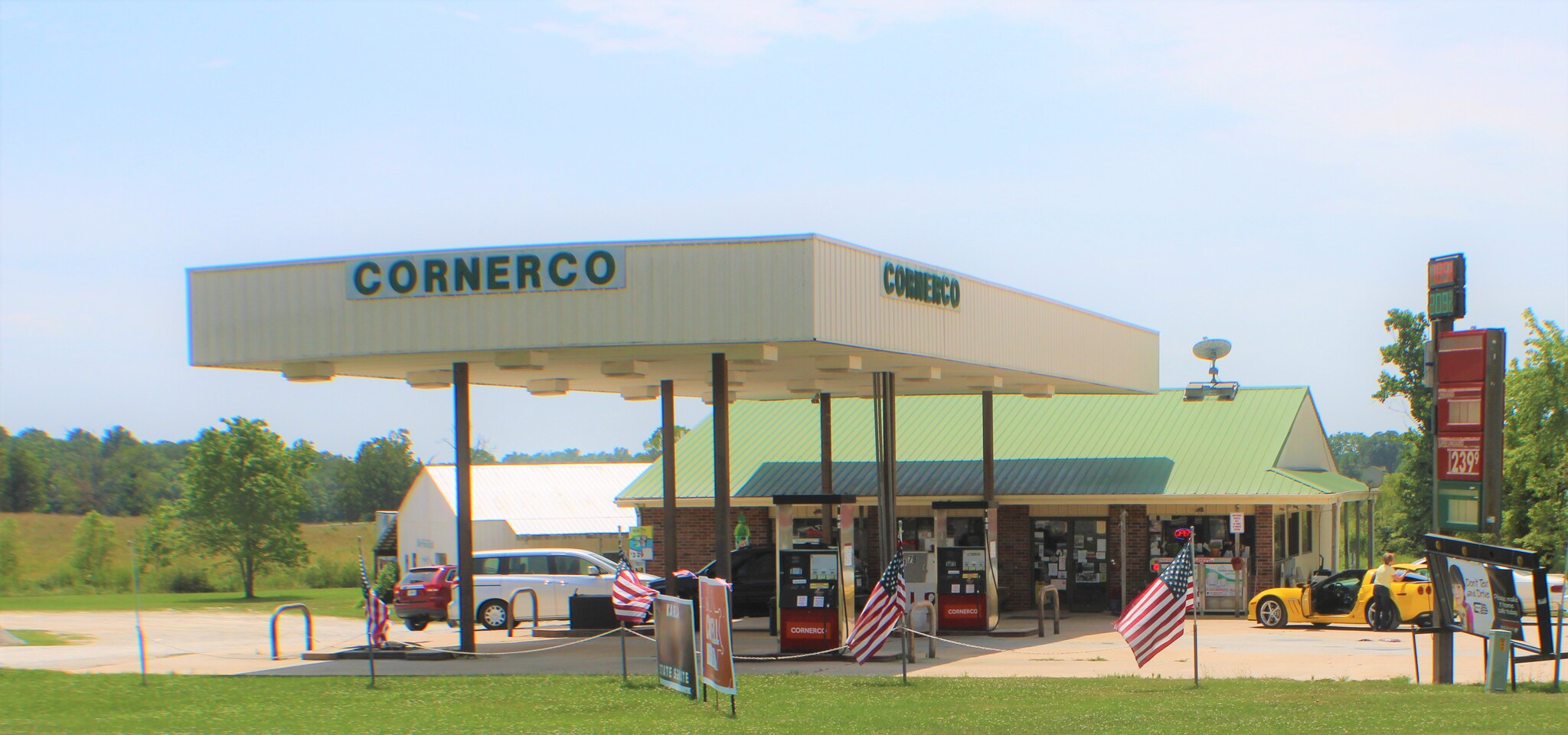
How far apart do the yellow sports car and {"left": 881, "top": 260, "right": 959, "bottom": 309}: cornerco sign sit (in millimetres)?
8528

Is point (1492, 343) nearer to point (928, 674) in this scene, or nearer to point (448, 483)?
point (928, 674)

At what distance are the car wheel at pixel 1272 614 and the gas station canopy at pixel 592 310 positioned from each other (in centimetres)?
733

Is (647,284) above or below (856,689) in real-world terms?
above

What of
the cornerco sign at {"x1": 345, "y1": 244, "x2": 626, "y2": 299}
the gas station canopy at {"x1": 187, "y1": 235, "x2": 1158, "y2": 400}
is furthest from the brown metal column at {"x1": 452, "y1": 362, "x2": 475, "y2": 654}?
the cornerco sign at {"x1": 345, "y1": 244, "x2": 626, "y2": 299}

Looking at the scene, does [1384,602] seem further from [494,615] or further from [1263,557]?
[494,615]

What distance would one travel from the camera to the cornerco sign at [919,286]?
73.2ft

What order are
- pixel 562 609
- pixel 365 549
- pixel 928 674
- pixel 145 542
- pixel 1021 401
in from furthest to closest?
pixel 365 549
pixel 145 542
pixel 1021 401
pixel 562 609
pixel 928 674

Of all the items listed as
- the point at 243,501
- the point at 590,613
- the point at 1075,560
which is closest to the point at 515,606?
the point at 590,613

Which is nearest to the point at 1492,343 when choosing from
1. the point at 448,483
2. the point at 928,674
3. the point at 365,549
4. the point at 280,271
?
the point at 928,674

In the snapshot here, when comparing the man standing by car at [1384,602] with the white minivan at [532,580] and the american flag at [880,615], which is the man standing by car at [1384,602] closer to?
the american flag at [880,615]

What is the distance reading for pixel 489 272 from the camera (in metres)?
21.3

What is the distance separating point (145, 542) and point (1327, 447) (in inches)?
1611

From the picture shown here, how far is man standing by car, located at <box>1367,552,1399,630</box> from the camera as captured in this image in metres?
25.5

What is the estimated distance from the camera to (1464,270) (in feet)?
58.0
